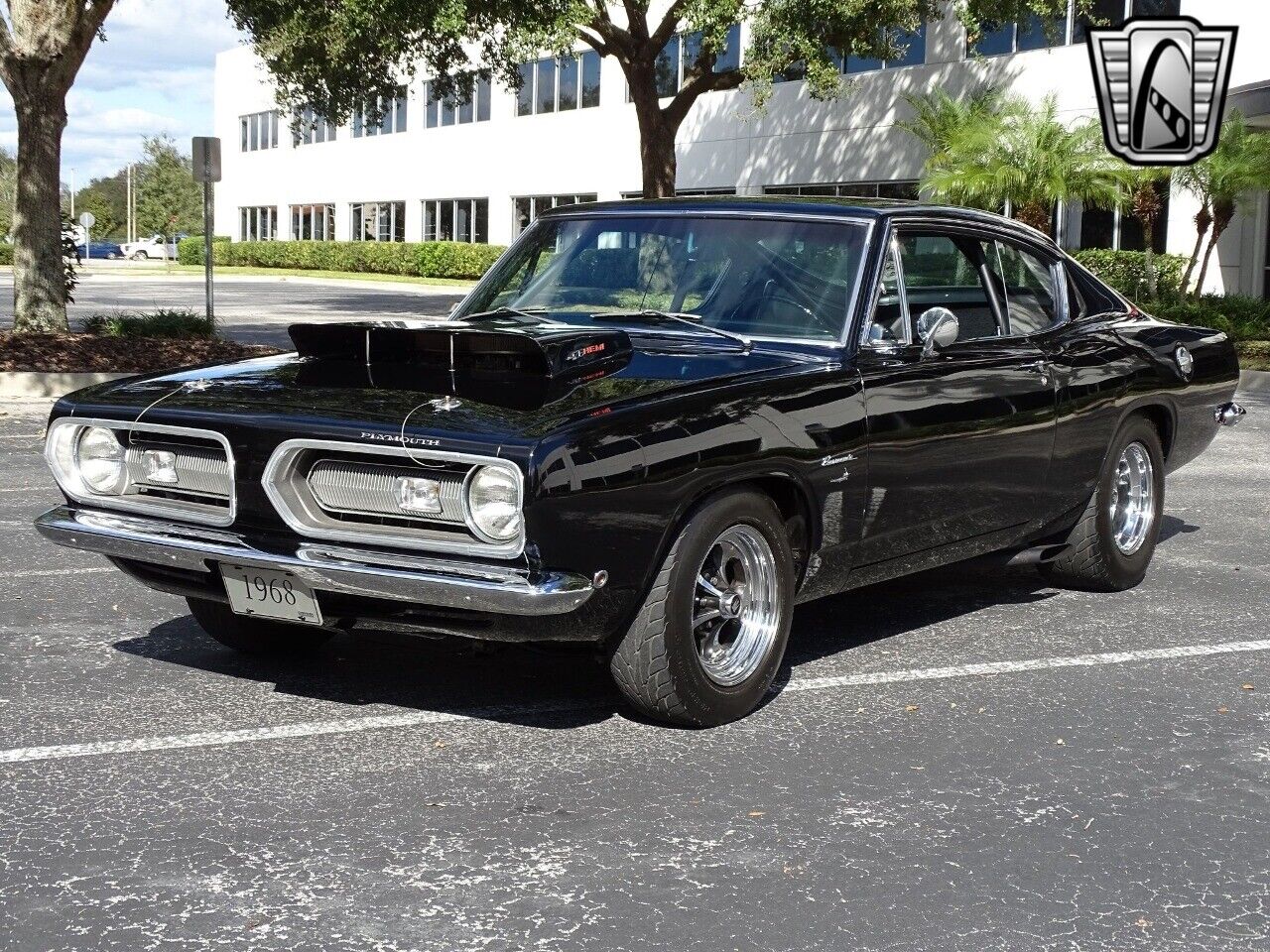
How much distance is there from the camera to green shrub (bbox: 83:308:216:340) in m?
20.2

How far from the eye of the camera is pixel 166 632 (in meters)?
6.56

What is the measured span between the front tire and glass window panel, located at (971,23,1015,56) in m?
28.1

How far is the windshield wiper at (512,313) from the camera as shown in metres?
6.37

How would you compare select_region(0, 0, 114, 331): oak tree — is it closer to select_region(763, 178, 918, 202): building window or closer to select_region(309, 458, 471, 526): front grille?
select_region(309, 458, 471, 526): front grille

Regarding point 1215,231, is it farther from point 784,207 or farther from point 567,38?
point 784,207

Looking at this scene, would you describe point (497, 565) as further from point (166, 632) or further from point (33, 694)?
point (166, 632)

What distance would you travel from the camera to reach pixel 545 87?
4784 centimetres

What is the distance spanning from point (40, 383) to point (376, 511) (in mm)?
12206

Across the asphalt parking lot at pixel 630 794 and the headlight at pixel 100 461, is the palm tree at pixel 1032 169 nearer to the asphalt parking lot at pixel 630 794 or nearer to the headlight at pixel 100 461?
the asphalt parking lot at pixel 630 794

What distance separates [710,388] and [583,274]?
4.59ft

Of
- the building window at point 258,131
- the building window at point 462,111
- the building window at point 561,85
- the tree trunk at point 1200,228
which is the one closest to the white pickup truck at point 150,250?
the building window at point 258,131

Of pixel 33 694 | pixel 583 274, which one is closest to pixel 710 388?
pixel 583 274

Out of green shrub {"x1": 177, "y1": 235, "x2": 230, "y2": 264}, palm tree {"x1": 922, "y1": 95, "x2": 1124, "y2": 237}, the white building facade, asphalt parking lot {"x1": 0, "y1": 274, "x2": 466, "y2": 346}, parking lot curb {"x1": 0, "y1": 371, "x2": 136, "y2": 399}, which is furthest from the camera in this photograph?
green shrub {"x1": 177, "y1": 235, "x2": 230, "y2": 264}

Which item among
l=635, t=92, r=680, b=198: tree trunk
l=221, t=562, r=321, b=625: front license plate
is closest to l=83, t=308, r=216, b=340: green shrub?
l=635, t=92, r=680, b=198: tree trunk
